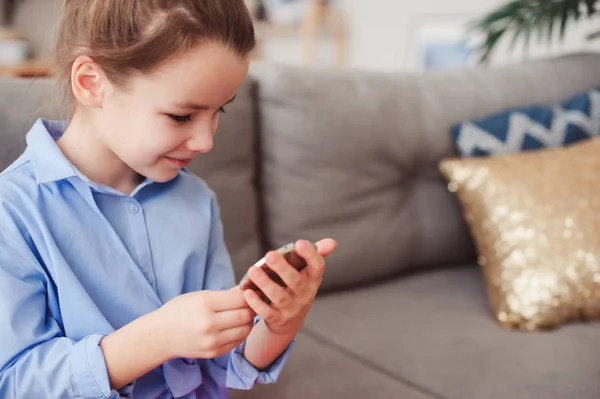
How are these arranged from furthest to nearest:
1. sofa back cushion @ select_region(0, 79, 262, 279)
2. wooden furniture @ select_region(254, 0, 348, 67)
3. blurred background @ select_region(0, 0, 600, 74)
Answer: wooden furniture @ select_region(254, 0, 348, 67) → blurred background @ select_region(0, 0, 600, 74) → sofa back cushion @ select_region(0, 79, 262, 279)

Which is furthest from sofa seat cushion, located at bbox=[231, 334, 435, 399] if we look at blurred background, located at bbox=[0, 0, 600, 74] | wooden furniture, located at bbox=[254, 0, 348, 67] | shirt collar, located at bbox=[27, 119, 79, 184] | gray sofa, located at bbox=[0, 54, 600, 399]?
wooden furniture, located at bbox=[254, 0, 348, 67]

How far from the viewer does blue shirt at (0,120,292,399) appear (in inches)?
29.2

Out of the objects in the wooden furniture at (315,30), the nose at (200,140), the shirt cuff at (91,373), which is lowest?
the wooden furniture at (315,30)

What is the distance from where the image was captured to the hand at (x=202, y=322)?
735mm

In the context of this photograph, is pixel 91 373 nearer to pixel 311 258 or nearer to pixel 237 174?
pixel 311 258

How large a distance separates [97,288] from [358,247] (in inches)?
30.2

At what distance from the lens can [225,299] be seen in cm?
75

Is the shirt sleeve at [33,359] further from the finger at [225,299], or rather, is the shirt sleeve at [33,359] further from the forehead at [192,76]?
the forehead at [192,76]

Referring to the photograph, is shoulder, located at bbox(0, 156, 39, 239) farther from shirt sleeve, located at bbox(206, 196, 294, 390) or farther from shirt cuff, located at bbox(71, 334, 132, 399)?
shirt sleeve, located at bbox(206, 196, 294, 390)

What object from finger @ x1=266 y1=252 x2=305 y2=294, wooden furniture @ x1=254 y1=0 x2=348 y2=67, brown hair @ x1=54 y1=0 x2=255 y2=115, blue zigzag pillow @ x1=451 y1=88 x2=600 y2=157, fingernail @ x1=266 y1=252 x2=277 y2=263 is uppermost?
brown hair @ x1=54 y1=0 x2=255 y2=115

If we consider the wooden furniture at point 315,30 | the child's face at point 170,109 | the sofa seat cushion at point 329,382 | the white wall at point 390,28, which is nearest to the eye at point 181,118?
the child's face at point 170,109

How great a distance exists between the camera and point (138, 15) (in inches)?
30.4

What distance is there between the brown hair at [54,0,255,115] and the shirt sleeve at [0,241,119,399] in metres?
0.26

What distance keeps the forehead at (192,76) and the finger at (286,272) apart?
0.22m
